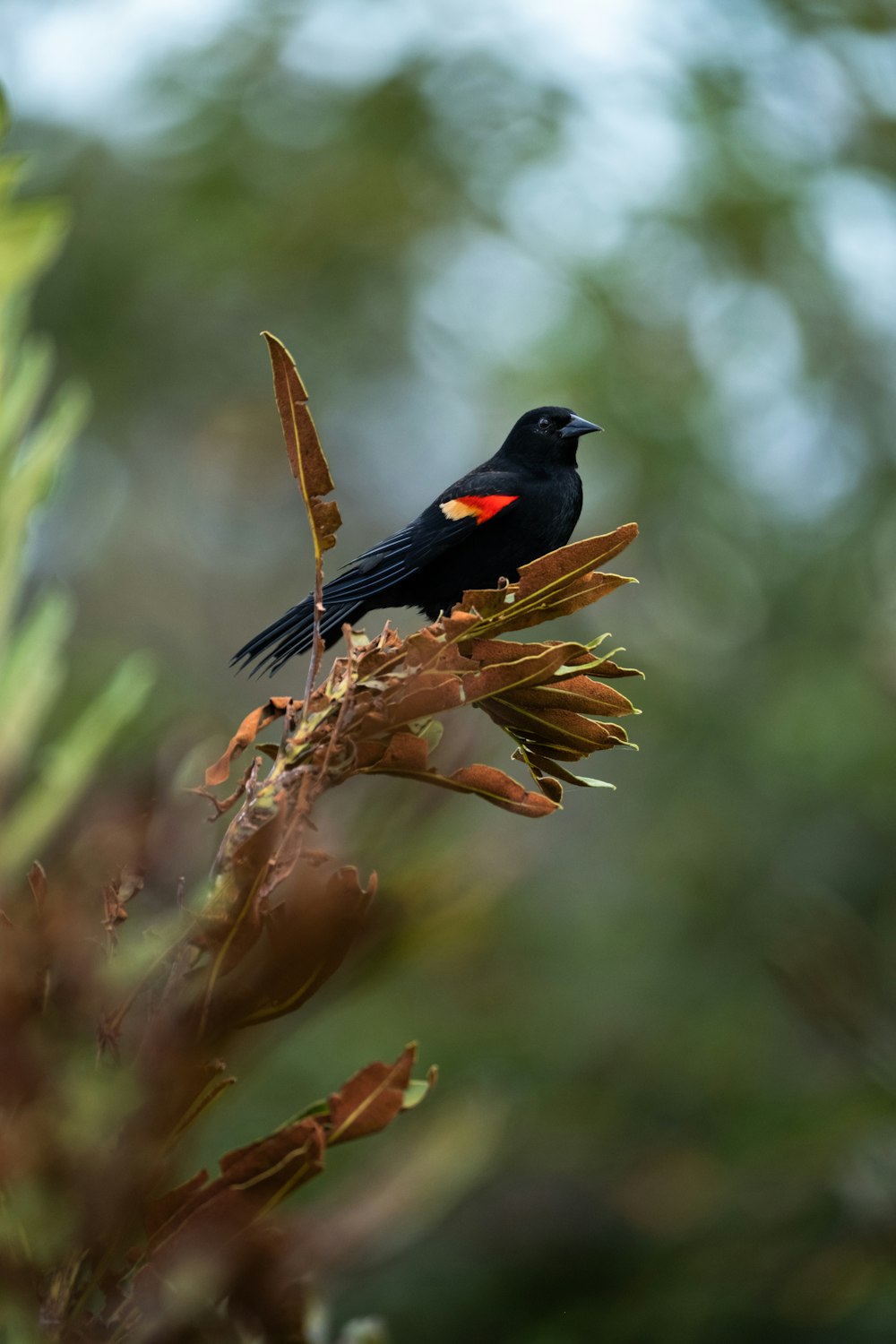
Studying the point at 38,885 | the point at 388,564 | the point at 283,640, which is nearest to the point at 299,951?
the point at 38,885

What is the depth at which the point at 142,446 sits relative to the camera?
10461 mm

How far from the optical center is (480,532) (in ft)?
6.62

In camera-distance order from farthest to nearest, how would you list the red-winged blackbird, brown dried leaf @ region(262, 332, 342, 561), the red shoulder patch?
1. the red shoulder patch
2. the red-winged blackbird
3. brown dried leaf @ region(262, 332, 342, 561)

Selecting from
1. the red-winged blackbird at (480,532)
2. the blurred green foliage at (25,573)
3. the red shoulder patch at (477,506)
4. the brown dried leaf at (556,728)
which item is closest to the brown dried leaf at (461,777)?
the brown dried leaf at (556,728)

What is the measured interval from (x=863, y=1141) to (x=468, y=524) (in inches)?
168

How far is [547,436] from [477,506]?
41 cm

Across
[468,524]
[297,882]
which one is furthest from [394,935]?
[468,524]

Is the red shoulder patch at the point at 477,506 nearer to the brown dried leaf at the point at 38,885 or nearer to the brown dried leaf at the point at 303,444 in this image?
the brown dried leaf at the point at 303,444

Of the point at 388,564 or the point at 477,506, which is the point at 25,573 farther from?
the point at 477,506

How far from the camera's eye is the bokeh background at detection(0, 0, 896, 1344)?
Answer: 6.80 m

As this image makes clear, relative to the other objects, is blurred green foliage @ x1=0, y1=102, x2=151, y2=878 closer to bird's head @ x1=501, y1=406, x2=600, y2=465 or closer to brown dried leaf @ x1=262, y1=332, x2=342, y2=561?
brown dried leaf @ x1=262, y1=332, x2=342, y2=561

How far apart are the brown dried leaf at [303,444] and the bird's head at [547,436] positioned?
1454mm

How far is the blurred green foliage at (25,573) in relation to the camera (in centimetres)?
69

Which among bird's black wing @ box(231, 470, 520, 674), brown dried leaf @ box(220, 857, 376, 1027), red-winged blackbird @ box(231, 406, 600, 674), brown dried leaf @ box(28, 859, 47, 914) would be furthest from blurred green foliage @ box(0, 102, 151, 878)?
red-winged blackbird @ box(231, 406, 600, 674)
